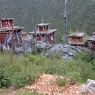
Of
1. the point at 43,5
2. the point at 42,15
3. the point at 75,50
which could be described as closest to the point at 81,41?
the point at 75,50

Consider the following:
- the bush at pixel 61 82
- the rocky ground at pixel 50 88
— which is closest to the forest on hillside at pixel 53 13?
the rocky ground at pixel 50 88

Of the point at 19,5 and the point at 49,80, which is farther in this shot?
the point at 19,5

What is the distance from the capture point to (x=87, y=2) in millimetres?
63750

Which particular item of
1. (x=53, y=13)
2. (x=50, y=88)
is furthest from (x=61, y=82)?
(x=53, y=13)

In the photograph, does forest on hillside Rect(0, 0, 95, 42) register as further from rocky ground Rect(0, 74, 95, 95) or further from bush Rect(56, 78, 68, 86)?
bush Rect(56, 78, 68, 86)

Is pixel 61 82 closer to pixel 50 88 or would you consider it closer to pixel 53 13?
pixel 50 88

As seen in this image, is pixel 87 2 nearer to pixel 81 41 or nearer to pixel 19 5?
pixel 19 5

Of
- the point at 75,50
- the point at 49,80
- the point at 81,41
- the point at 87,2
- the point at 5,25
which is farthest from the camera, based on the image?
the point at 87,2

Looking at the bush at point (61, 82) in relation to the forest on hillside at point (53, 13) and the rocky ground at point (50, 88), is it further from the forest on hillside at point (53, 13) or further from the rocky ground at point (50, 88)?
the forest on hillside at point (53, 13)

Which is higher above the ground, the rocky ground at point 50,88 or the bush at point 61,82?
the bush at point 61,82

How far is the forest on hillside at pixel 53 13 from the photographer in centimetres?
5569

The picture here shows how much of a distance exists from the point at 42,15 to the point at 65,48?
35743mm

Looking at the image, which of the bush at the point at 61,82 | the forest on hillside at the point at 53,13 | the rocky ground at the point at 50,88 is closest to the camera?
the rocky ground at the point at 50,88

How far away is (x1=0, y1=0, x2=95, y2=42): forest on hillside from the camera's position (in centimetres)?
5569
